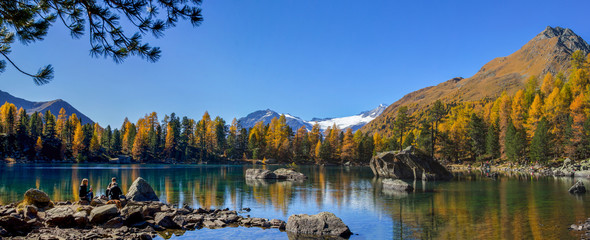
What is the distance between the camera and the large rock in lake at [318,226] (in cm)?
1897

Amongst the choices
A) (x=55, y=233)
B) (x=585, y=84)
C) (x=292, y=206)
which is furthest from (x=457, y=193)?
(x=585, y=84)

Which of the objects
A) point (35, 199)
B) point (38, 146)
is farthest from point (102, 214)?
point (38, 146)

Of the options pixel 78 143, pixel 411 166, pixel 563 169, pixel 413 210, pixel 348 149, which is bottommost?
pixel 413 210

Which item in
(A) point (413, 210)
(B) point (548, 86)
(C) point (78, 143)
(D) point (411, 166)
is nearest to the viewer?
(A) point (413, 210)

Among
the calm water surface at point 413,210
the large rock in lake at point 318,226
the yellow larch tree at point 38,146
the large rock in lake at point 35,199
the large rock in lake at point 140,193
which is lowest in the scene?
the calm water surface at point 413,210

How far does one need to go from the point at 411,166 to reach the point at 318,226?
4566cm

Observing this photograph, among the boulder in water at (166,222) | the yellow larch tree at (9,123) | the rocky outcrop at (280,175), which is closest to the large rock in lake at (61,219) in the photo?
the boulder in water at (166,222)

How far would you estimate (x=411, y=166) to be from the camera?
199 ft

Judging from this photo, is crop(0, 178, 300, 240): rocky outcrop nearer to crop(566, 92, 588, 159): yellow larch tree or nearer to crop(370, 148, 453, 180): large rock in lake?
crop(370, 148, 453, 180): large rock in lake

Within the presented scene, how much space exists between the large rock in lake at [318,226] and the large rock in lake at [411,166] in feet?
141

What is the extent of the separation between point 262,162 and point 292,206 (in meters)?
107

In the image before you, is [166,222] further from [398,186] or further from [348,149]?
[348,149]

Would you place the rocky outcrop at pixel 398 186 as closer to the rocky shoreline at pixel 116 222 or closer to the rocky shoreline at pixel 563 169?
the rocky shoreline at pixel 116 222

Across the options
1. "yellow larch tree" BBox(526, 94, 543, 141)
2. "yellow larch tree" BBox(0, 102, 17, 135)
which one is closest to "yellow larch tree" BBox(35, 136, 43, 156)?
"yellow larch tree" BBox(0, 102, 17, 135)
